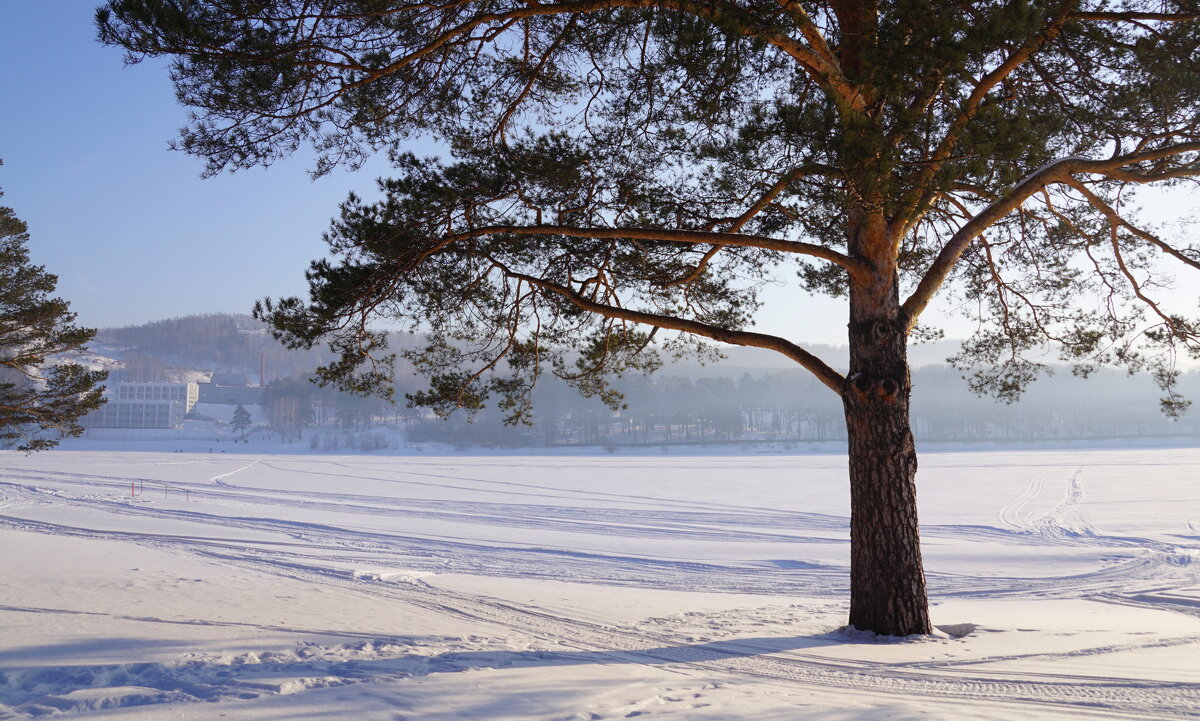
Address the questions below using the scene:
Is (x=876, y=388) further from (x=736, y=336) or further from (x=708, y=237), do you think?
(x=708, y=237)

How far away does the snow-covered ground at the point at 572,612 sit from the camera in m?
4.24

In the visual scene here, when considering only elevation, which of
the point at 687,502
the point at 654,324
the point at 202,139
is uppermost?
the point at 202,139

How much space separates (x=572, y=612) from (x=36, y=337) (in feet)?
51.9

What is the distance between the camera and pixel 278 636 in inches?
235

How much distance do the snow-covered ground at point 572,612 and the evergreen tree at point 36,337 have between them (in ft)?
9.04

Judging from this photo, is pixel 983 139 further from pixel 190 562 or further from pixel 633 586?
pixel 190 562

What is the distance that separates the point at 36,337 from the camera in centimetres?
1700

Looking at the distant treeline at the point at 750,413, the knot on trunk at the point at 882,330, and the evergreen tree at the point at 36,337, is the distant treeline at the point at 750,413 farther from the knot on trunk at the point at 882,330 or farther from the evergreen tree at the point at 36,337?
→ the knot on trunk at the point at 882,330

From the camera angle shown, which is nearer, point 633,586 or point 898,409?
point 898,409

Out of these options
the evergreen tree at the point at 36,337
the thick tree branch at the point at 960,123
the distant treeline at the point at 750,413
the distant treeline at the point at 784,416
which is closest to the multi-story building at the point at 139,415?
the distant treeline at the point at 750,413

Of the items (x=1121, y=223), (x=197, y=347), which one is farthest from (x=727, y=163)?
(x=197, y=347)

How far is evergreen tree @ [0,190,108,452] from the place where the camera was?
16531 mm

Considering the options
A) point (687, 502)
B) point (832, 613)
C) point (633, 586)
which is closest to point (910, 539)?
point (832, 613)

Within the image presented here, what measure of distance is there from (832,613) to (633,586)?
395 centimetres
